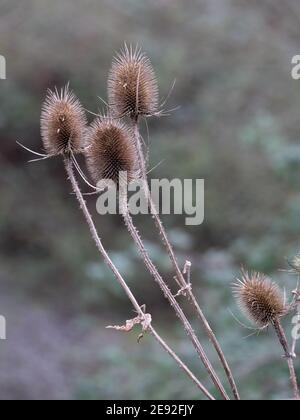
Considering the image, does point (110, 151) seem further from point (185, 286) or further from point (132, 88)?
point (185, 286)

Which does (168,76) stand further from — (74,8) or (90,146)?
(90,146)

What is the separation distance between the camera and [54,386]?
284 inches

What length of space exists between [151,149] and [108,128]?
587 cm

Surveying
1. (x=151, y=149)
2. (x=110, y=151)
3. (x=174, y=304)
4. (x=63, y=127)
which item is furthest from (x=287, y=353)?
(x=151, y=149)

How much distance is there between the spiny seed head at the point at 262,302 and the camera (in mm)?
2080

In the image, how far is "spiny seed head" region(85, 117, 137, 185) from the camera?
2256mm

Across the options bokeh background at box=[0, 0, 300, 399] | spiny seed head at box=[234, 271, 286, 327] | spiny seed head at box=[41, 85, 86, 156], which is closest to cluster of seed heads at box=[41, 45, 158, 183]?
spiny seed head at box=[41, 85, 86, 156]

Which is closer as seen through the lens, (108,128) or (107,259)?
(107,259)

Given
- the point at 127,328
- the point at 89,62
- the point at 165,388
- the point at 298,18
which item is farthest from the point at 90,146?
the point at 89,62

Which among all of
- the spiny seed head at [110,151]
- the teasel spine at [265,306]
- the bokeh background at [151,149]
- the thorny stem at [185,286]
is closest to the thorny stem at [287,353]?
the teasel spine at [265,306]

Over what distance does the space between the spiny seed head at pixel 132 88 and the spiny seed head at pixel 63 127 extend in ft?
0.35

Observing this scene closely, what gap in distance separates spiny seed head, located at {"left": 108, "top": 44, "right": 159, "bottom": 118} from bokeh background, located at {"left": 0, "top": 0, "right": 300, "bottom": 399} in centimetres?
362

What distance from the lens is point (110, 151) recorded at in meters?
2.26

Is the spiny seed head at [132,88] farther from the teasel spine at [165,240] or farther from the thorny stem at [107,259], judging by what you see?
the thorny stem at [107,259]
